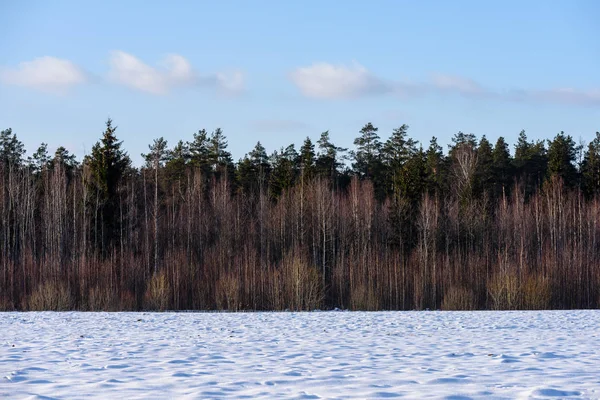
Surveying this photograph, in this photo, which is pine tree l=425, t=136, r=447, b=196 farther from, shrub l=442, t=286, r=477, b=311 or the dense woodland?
shrub l=442, t=286, r=477, b=311

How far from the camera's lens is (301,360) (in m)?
9.36

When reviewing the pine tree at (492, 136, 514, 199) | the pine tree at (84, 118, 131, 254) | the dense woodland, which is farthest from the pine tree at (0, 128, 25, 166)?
the pine tree at (492, 136, 514, 199)

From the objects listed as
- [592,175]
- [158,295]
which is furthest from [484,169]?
[158,295]

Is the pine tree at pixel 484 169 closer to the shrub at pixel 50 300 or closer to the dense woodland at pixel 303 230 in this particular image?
the dense woodland at pixel 303 230

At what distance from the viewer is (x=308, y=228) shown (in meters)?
38.3

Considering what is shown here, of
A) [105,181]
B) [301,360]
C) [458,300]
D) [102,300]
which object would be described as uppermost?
[105,181]

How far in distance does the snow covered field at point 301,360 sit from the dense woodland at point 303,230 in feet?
31.9

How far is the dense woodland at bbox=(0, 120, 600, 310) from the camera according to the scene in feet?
85.6

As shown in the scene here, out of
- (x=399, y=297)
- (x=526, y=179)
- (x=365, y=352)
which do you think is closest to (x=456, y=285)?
(x=399, y=297)

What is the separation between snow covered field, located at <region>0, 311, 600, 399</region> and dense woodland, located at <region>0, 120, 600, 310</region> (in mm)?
9731

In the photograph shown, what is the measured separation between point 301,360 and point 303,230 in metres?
27.8

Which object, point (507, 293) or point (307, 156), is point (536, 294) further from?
point (307, 156)

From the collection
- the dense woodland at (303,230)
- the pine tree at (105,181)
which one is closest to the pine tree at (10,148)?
the dense woodland at (303,230)

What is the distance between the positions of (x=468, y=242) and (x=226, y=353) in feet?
104
